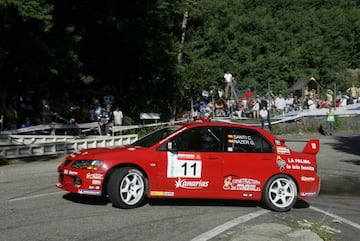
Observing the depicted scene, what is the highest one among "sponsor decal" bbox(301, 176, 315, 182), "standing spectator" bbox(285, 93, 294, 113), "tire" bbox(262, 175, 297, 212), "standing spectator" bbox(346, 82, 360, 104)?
"standing spectator" bbox(346, 82, 360, 104)

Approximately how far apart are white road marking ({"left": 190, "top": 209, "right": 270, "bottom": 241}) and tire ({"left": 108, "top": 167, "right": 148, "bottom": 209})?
1588 millimetres

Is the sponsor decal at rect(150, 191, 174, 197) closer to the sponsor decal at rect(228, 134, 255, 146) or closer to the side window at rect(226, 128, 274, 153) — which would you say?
the side window at rect(226, 128, 274, 153)

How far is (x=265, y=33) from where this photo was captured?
52.7 metres

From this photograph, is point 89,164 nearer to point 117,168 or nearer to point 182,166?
point 117,168

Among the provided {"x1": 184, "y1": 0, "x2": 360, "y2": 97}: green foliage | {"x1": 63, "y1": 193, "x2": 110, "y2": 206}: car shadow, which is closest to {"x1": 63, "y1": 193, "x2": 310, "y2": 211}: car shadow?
{"x1": 63, "y1": 193, "x2": 110, "y2": 206}: car shadow

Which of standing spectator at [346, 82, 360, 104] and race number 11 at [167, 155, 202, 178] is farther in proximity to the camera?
standing spectator at [346, 82, 360, 104]

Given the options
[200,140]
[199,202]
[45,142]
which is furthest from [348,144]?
[200,140]

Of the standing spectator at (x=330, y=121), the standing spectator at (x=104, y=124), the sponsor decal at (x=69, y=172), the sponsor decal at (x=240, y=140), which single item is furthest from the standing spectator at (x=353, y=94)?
the sponsor decal at (x=69, y=172)

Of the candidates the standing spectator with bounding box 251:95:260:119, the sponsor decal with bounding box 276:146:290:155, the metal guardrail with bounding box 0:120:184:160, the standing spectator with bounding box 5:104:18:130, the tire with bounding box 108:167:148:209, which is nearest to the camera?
the tire with bounding box 108:167:148:209

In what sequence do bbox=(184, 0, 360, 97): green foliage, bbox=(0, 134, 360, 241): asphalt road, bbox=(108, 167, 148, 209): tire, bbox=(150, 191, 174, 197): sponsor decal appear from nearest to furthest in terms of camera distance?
bbox=(0, 134, 360, 241): asphalt road
bbox=(108, 167, 148, 209): tire
bbox=(150, 191, 174, 197): sponsor decal
bbox=(184, 0, 360, 97): green foliage

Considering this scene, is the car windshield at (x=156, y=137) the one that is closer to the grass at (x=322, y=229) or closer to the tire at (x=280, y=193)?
the tire at (x=280, y=193)

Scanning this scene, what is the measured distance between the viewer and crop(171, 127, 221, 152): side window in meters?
9.32

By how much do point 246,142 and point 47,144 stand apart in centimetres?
1096

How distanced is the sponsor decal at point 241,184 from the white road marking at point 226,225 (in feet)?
1.37
